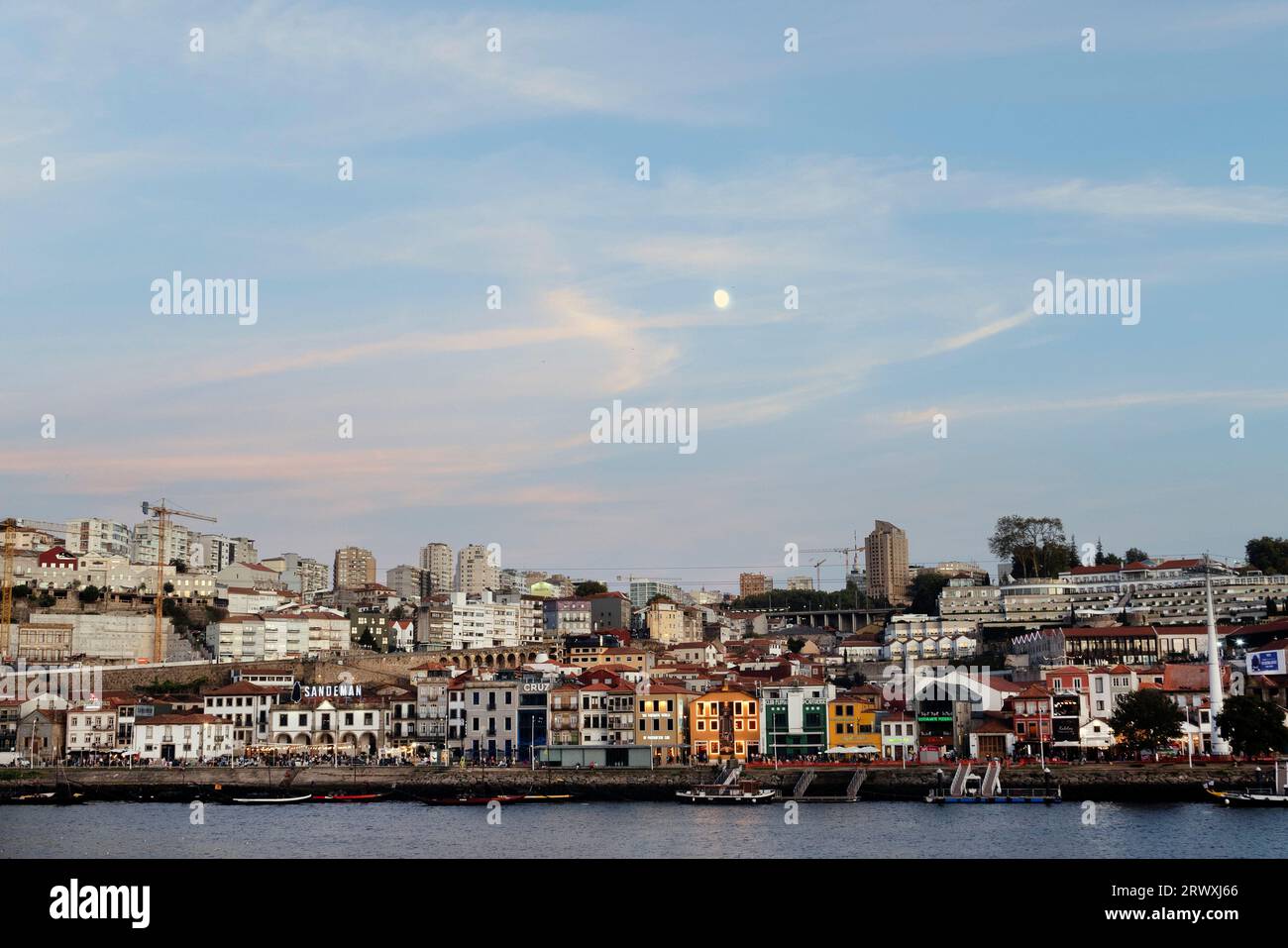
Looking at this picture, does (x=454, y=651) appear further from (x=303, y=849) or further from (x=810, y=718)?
(x=303, y=849)

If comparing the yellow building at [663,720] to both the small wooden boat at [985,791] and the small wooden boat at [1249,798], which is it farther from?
the small wooden boat at [1249,798]

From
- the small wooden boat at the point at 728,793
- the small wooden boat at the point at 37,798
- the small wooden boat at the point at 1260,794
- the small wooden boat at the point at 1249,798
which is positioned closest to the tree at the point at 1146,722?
the small wooden boat at the point at 1260,794

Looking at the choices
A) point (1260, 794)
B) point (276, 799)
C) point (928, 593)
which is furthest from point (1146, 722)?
point (928, 593)

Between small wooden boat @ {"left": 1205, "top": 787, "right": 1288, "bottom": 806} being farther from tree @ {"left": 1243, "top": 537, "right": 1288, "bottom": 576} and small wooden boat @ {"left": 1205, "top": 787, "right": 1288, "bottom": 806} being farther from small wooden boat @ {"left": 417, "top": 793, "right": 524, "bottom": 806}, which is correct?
tree @ {"left": 1243, "top": 537, "right": 1288, "bottom": 576}

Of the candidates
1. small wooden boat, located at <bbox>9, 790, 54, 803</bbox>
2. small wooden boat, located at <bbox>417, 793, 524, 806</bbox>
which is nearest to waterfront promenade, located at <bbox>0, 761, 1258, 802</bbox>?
small wooden boat, located at <bbox>417, 793, 524, 806</bbox>
